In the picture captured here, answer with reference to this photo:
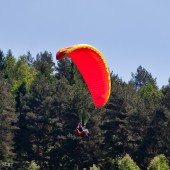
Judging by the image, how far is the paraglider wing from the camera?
2508cm

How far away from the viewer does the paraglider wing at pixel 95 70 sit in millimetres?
25078

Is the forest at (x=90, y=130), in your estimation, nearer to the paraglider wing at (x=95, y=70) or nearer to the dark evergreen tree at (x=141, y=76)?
the paraglider wing at (x=95, y=70)

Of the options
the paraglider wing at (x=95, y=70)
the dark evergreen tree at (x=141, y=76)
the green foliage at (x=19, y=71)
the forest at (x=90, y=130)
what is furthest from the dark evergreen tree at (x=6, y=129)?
the dark evergreen tree at (x=141, y=76)

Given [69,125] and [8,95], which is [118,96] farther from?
[8,95]

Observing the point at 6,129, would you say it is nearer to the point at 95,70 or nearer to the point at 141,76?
the point at 95,70

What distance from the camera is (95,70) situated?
25.9 metres

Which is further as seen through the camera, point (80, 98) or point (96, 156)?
point (80, 98)

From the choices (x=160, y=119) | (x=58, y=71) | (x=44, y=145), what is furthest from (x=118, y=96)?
(x=58, y=71)

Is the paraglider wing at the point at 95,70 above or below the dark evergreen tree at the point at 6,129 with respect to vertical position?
below

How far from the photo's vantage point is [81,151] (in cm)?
4991

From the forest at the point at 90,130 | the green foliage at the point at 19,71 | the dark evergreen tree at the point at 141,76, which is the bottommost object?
the forest at the point at 90,130

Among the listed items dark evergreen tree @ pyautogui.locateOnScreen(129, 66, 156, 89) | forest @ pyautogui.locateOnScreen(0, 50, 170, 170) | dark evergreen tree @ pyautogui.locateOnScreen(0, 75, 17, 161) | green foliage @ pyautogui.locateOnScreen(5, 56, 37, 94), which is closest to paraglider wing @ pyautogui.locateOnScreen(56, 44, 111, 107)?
forest @ pyautogui.locateOnScreen(0, 50, 170, 170)

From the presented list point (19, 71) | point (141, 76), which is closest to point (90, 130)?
point (19, 71)

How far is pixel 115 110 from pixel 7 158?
13663mm
